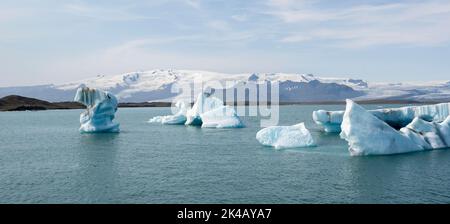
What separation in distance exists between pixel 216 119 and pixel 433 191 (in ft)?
103

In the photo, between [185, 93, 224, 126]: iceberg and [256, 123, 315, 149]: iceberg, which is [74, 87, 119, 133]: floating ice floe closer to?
[185, 93, 224, 126]: iceberg

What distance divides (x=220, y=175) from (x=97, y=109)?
22895mm

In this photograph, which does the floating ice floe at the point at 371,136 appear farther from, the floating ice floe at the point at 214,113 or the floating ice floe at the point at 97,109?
the floating ice floe at the point at 97,109

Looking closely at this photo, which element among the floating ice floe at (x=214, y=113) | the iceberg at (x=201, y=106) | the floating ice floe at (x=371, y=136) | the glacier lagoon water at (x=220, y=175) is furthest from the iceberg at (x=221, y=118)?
the floating ice floe at (x=371, y=136)

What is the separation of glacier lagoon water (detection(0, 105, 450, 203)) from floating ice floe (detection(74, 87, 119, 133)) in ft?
30.7

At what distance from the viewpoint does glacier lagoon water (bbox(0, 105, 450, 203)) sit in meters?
15.1

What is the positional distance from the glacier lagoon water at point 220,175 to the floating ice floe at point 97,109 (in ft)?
30.7

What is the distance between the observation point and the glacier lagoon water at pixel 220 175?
15.1 m

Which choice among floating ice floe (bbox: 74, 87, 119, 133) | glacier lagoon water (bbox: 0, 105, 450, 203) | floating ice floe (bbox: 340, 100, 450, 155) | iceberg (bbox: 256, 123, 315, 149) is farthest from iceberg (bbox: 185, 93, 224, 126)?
floating ice floe (bbox: 340, 100, 450, 155)

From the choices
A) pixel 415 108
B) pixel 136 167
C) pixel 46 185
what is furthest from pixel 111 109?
pixel 415 108

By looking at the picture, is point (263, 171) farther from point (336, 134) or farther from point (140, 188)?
point (336, 134)

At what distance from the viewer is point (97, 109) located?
127 feet

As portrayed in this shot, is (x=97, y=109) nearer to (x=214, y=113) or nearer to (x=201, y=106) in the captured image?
(x=214, y=113)

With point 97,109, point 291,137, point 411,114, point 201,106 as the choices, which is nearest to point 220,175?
point 291,137
